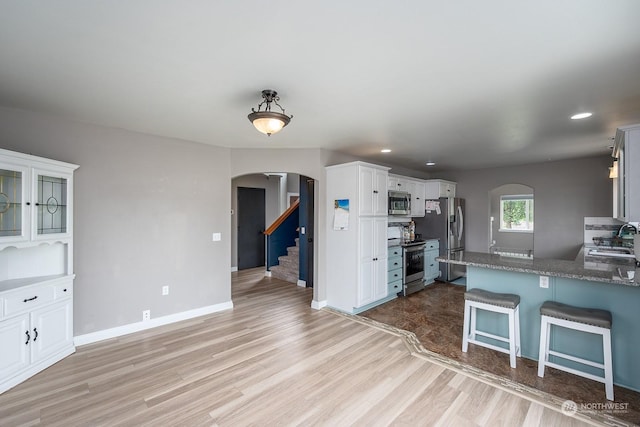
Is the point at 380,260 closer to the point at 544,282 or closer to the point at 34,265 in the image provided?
the point at 544,282

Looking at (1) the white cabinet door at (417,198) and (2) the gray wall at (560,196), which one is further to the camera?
(1) the white cabinet door at (417,198)

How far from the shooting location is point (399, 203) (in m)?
5.32

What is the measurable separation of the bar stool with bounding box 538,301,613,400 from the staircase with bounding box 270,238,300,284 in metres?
4.36

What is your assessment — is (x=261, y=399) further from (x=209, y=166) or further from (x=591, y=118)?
(x=591, y=118)

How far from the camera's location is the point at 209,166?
4219 millimetres

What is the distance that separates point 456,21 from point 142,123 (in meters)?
3.29

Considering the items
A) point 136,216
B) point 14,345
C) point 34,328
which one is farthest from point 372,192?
point 14,345

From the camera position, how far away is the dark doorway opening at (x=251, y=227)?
290 inches

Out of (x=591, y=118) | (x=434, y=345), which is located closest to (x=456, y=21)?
(x=591, y=118)

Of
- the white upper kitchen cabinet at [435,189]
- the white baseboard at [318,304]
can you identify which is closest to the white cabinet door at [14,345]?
the white baseboard at [318,304]

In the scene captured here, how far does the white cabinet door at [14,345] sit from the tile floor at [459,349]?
3692 mm

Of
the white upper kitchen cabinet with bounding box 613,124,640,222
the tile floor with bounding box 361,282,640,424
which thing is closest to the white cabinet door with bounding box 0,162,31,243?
the tile floor with bounding box 361,282,640,424

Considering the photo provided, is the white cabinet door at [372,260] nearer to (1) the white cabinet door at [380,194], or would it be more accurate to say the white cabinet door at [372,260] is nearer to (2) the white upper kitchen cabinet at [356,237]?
(2) the white upper kitchen cabinet at [356,237]

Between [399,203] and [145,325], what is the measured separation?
440 cm
